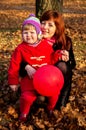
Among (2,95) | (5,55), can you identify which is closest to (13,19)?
(5,55)

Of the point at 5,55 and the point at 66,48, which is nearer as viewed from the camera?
the point at 66,48

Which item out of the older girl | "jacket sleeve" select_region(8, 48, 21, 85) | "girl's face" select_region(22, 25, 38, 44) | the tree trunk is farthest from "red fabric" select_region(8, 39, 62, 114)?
the tree trunk

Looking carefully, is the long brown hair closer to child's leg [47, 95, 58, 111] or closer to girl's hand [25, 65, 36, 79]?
girl's hand [25, 65, 36, 79]

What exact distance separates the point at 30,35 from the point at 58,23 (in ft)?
1.72

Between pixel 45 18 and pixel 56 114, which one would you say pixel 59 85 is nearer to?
pixel 56 114

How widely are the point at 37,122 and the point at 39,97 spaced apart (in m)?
0.33

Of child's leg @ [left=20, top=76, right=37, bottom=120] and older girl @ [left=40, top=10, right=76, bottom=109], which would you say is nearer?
child's leg @ [left=20, top=76, right=37, bottom=120]

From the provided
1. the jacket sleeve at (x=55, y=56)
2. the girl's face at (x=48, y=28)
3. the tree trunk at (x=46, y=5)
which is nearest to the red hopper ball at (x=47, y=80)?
the jacket sleeve at (x=55, y=56)

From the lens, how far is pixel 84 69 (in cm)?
672

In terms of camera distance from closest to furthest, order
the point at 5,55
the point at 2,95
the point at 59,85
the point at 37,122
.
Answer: the point at 59,85, the point at 37,122, the point at 2,95, the point at 5,55

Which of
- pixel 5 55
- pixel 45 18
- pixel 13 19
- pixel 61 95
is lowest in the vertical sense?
pixel 13 19

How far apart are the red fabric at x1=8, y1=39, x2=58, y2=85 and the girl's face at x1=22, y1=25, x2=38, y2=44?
105 mm

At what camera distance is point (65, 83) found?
15.8 feet

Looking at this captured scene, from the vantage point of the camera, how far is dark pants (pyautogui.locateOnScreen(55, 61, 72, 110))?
4.68 metres
